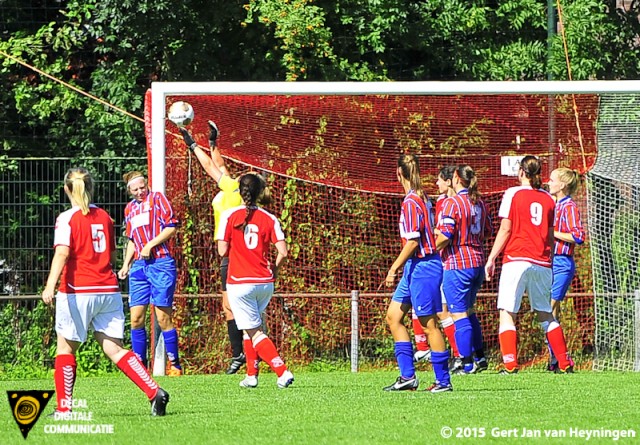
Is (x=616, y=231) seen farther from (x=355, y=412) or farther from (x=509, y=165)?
(x=355, y=412)

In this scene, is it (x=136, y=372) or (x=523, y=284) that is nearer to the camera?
(x=136, y=372)

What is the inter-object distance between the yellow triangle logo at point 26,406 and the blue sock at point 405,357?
→ 9.61ft

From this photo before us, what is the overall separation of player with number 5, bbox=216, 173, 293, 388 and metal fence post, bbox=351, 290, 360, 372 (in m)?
3.91

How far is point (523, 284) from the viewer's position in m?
12.1

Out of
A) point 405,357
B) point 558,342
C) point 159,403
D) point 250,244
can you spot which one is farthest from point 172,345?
point 159,403

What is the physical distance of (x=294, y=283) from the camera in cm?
1511

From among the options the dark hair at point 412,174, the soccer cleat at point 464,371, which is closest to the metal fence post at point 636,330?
the soccer cleat at point 464,371

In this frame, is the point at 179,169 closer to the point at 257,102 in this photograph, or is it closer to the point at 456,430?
the point at 257,102

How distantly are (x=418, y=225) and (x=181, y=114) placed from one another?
3573 mm

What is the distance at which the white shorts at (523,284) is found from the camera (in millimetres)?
12062

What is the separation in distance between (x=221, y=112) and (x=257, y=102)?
1.38 ft

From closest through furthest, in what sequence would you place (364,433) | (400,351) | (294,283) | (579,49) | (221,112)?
(364,433) → (400,351) → (221,112) → (294,283) → (579,49)

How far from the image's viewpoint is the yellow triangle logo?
28.1 ft

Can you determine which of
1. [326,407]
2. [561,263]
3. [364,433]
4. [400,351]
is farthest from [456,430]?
[561,263]
